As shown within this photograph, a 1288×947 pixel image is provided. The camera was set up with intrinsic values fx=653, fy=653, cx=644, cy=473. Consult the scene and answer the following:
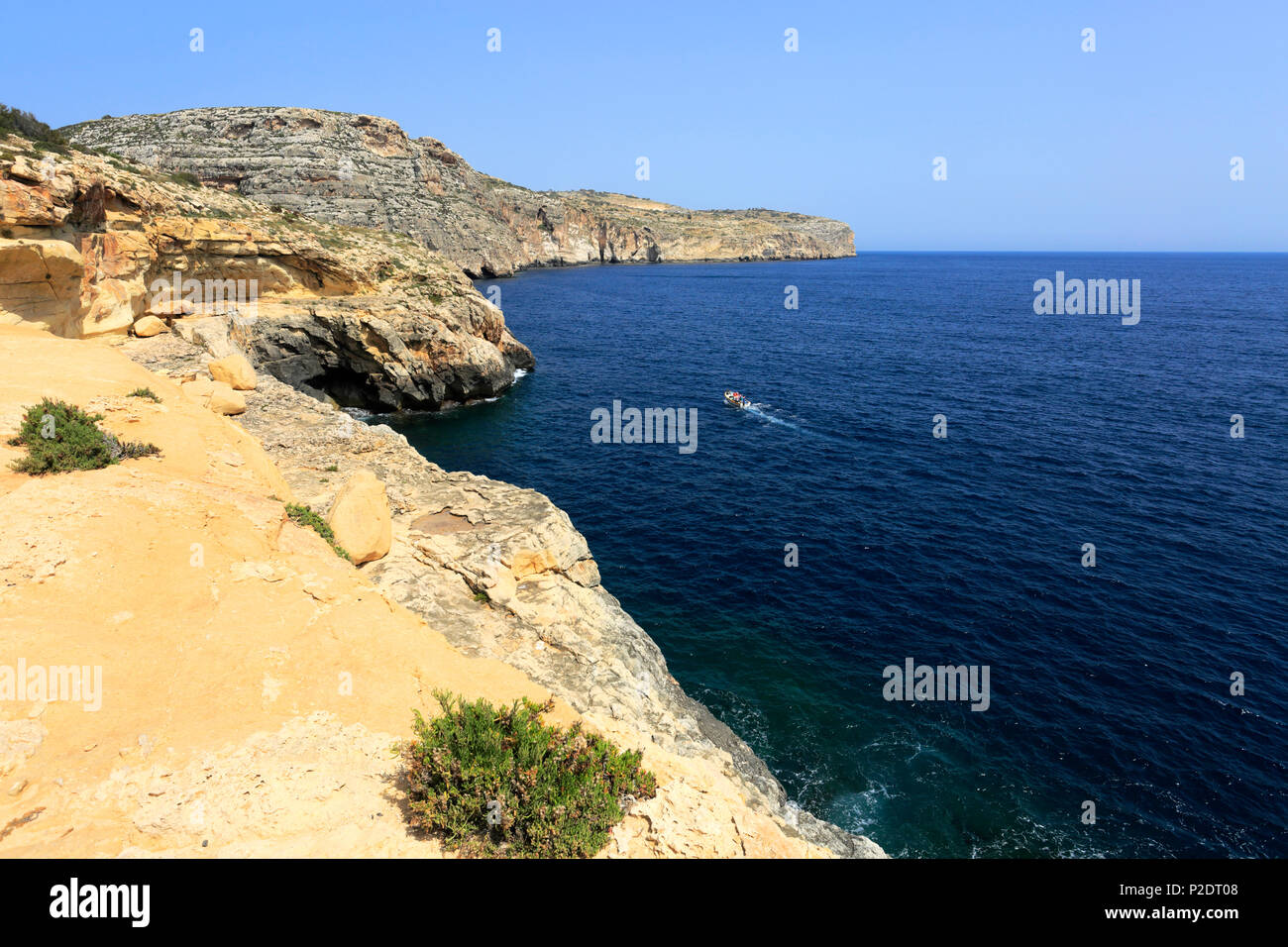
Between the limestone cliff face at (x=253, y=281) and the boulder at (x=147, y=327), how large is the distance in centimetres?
68

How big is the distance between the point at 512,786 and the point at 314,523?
11.4 meters

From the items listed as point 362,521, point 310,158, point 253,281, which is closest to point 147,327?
point 253,281

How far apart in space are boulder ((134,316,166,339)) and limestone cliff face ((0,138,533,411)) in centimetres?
68

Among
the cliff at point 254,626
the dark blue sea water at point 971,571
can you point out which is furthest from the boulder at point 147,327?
the dark blue sea water at point 971,571

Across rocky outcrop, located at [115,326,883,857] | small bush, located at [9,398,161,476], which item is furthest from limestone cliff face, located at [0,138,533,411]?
small bush, located at [9,398,161,476]

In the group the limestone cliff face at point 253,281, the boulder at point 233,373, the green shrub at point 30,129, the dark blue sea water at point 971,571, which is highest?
the green shrub at point 30,129

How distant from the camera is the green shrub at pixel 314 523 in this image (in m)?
17.9

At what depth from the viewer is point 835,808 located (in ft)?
73.9

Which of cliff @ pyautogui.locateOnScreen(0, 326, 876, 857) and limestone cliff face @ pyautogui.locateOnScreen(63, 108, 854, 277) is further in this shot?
limestone cliff face @ pyautogui.locateOnScreen(63, 108, 854, 277)

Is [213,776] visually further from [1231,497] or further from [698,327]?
[698,327]

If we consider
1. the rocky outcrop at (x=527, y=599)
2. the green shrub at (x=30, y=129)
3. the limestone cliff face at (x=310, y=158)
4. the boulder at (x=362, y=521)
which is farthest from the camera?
the limestone cliff face at (x=310, y=158)

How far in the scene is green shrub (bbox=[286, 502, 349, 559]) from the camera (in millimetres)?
17906

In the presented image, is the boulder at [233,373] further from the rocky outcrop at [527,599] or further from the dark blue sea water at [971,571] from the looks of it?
the dark blue sea water at [971,571]

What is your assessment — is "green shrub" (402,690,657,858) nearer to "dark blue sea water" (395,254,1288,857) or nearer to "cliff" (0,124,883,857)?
"cliff" (0,124,883,857)
